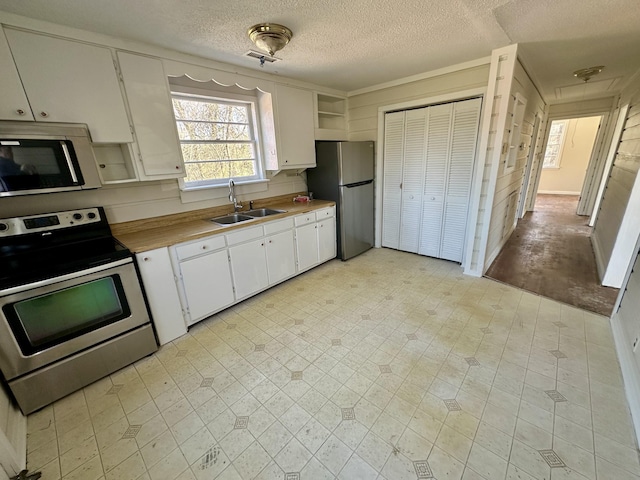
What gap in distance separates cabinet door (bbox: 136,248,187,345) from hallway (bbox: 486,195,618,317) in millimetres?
3463

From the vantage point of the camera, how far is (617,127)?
4328mm

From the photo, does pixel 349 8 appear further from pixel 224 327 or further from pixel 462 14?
pixel 224 327

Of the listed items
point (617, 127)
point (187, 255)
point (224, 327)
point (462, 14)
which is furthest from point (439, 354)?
point (617, 127)

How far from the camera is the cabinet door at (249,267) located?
258cm

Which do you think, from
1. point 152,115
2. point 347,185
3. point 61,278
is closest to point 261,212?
point 347,185

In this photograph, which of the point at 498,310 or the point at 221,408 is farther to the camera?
the point at 498,310

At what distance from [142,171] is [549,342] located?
11.9ft

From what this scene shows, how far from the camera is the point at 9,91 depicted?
1.58 meters

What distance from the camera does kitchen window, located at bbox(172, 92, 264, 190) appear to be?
2.68 metres

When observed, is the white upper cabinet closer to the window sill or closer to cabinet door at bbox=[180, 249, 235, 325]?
the window sill

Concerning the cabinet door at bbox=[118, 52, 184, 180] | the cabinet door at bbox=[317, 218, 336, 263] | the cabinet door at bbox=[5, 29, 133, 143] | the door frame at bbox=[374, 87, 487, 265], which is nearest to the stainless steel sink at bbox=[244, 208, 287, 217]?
the cabinet door at bbox=[317, 218, 336, 263]

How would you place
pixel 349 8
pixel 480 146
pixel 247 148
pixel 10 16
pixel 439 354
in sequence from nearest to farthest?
1. pixel 10 16
2. pixel 349 8
3. pixel 439 354
4. pixel 480 146
5. pixel 247 148

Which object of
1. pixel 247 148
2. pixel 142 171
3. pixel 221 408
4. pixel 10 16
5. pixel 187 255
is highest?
pixel 10 16

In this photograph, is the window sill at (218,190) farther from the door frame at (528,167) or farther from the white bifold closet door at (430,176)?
the door frame at (528,167)
